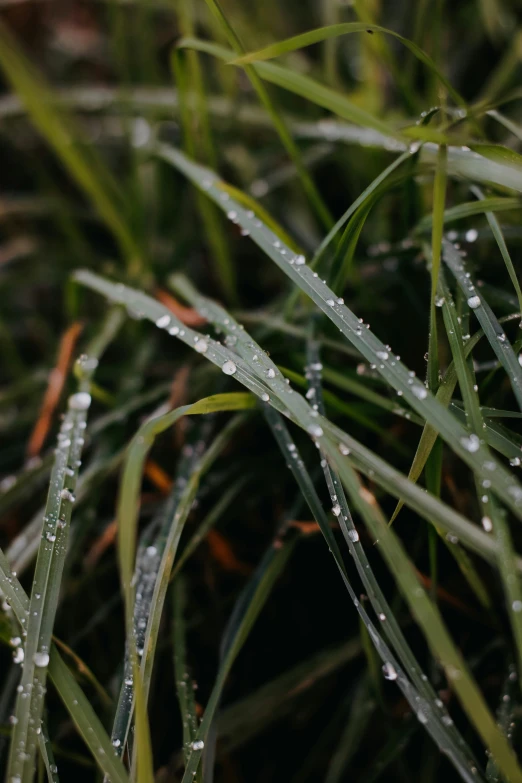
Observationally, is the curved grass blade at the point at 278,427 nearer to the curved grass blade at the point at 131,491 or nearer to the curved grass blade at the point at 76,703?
the curved grass blade at the point at 131,491

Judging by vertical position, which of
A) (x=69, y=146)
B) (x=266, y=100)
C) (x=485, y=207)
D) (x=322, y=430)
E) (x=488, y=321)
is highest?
(x=69, y=146)

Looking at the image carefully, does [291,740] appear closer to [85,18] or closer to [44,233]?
[44,233]

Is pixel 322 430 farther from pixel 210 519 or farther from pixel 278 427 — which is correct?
pixel 210 519

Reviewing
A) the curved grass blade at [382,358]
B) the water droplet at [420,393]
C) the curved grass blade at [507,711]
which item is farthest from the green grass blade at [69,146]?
the curved grass blade at [507,711]

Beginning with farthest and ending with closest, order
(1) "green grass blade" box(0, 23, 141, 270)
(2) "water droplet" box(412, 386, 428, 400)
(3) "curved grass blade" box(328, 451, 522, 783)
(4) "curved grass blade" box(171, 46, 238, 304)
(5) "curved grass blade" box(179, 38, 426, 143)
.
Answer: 1. (1) "green grass blade" box(0, 23, 141, 270)
2. (4) "curved grass blade" box(171, 46, 238, 304)
3. (5) "curved grass blade" box(179, 38, 426, 143)
4. (2) "water droplet" box(412, 386, 428, 400)
5. (3) "curved grass blade" box(328, 451, 522, 783)

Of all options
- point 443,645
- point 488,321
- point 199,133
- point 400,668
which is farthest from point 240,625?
point 199,133

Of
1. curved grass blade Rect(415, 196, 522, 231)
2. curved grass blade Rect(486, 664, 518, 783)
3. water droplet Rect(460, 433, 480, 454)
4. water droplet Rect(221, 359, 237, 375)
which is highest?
curved grass blade Rect(415, 196, 522, 231)

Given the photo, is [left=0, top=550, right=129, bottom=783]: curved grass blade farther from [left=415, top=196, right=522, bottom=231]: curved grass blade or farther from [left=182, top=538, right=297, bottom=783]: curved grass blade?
[left=415, top=196, right=522, bottom=231]: curved grass blade

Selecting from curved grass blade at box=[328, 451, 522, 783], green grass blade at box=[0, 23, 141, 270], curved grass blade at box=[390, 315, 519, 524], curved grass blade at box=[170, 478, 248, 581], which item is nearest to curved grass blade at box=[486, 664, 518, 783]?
curved grass blade at box=[328, 451, 522, 783]
